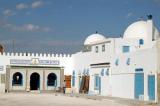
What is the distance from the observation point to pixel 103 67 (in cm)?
3894

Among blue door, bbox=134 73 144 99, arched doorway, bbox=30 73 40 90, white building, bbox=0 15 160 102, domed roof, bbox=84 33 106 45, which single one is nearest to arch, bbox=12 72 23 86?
white building, bbox=0 15 160 102

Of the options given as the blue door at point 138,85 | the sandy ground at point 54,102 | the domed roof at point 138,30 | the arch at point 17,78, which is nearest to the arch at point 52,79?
the arch at point 17,78

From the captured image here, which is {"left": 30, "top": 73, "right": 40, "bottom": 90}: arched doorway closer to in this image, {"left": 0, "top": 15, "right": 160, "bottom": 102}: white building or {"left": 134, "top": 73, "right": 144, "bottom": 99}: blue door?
{"left": 0, "top": 15, "right": 160, "bottom": 102}: white building

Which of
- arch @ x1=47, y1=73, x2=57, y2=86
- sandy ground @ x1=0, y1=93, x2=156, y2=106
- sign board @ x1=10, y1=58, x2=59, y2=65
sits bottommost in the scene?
sandy ground @ x1=0, y1=93, x2=156, y2=106

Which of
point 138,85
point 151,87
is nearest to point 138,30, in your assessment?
point 138,85

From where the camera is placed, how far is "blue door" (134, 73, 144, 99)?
30766 millimetres

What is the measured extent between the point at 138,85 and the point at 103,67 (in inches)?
317

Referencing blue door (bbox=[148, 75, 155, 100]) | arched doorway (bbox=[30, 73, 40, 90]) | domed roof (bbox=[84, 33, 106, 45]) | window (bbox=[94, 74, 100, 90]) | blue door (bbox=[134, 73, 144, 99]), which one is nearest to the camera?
blue door (bbox=[148, 75, 155, 100])

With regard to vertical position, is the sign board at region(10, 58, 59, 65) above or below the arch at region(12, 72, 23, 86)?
above

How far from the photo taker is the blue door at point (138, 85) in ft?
101

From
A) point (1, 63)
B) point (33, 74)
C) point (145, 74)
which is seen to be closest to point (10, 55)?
point (1, 63)

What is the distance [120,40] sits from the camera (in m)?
39.3

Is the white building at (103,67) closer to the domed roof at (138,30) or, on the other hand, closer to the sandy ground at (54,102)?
the domed roof at (138,30)

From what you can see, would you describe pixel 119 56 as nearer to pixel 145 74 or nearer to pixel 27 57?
pixel 145 74
